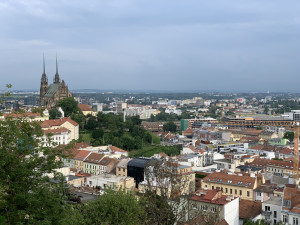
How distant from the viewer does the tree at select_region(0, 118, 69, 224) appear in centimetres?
1370

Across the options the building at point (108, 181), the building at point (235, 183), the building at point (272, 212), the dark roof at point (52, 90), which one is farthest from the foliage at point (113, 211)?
the dark roof at point (52, 90)

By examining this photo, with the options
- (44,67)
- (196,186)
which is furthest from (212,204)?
(44,67)

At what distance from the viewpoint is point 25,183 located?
1426 centimetres

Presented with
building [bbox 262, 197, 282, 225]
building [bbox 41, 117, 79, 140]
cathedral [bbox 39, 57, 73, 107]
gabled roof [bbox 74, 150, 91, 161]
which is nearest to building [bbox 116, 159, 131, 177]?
gabled roof [bbox 74, 150, 91, 161]

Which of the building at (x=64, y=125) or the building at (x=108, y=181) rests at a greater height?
the building at (x=64, y=125)

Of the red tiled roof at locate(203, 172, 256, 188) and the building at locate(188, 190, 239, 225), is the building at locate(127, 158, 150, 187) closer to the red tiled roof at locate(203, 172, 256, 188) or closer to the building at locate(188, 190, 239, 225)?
the red tiled roof at locate(203, 172, 256, 188)

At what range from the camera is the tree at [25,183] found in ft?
44.9

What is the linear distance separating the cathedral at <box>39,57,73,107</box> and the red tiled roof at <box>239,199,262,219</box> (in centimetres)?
6516

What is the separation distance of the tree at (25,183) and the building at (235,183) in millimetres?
24894

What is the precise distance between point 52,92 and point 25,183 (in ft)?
275

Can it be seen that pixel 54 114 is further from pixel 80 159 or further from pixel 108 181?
pixel 108 181

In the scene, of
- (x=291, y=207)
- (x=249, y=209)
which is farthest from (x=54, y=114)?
(x=291, y=207)

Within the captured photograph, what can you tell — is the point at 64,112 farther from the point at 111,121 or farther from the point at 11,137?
the point at 11,137

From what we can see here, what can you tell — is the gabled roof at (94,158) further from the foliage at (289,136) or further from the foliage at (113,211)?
the foliage at (289,136)
